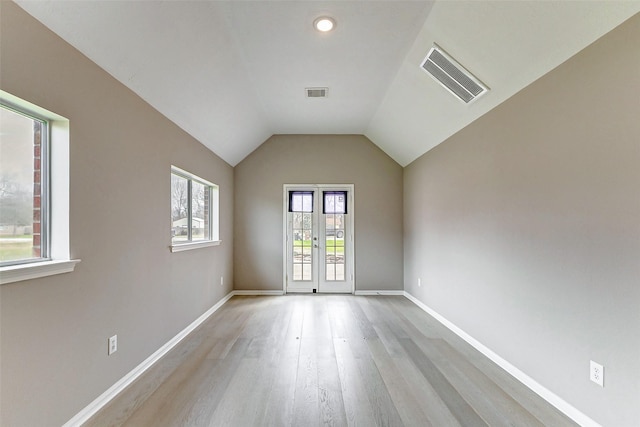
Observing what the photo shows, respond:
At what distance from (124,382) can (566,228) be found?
3343 mm

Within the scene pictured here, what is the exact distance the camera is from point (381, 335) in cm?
329

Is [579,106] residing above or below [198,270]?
above

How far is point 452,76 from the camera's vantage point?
2.64 meters

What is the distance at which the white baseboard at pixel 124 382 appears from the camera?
1.80 metres

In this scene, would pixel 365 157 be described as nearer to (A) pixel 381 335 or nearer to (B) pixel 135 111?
(A) pixel 381 335

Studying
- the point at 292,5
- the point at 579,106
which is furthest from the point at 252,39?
the point at 579,106

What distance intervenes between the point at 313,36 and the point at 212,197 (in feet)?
9.27

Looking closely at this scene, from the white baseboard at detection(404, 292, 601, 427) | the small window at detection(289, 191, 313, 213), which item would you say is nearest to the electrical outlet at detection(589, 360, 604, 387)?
the white baseboard at detection(404, 292, 601, 427)

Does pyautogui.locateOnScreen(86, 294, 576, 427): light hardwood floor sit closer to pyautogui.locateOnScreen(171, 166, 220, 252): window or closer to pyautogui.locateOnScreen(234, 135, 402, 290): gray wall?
pyautogui.locateOnScreen(171, 166, 220, 252): window

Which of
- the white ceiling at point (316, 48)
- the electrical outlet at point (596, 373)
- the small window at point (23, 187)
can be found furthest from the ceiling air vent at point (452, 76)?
the small window at point (23, 187)

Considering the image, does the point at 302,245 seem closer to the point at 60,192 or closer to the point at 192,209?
the point at 192,209

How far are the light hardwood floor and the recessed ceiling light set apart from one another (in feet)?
9.44

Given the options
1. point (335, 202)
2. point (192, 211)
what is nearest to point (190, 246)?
point (192, 211)

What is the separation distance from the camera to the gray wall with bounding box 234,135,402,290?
5.27 m
